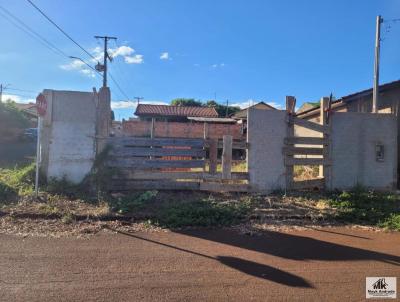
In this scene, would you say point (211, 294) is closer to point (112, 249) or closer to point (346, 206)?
point (112, 249)

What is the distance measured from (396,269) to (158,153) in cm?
632

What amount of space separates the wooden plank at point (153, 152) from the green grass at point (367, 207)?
3.78m

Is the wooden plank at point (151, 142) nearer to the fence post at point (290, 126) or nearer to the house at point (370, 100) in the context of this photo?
the fence post at point (290, 126)

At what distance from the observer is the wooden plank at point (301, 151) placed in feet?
32.9

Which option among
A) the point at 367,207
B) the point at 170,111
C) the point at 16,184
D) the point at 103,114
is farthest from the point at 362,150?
the point at 170,111

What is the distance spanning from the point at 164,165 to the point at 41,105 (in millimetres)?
3485

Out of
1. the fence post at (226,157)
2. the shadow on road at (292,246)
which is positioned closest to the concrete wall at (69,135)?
the fence post at (226,157)

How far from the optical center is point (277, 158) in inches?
392

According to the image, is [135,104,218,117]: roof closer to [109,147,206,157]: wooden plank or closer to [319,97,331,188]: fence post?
[319,97,331,188]: fence post

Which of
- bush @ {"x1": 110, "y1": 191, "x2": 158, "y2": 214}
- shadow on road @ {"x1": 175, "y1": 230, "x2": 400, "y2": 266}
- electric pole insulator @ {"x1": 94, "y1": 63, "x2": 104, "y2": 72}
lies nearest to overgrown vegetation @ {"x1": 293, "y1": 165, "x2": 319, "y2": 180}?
shadow on road @ {"x1": 175, "y1": 230, "x2": 400, "y2": 266}

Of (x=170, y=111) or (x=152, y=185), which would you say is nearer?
(x=152, y=185)

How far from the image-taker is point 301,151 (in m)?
10.2

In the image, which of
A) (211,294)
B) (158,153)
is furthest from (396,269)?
(158,153)

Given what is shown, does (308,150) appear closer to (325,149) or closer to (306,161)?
(306,161)
